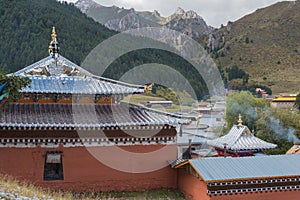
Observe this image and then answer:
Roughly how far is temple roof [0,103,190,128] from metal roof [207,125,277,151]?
7395 mm

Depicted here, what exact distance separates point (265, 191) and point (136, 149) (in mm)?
4877

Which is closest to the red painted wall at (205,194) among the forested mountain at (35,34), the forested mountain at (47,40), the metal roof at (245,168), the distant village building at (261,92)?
the metal roof at (245,168)

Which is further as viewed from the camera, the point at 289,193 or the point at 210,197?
the point at 289,193

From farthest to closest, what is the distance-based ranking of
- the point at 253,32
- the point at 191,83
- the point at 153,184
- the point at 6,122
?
the point at 253,32 < the point at 191,83 < the point at 153,184 < the point at 6,122

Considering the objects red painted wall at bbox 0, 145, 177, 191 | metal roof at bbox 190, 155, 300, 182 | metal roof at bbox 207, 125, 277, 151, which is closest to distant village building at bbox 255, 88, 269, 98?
metal roof at bbox 207, 125, 277, 151

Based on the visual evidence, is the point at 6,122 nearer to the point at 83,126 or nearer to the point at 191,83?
the point at 83,126

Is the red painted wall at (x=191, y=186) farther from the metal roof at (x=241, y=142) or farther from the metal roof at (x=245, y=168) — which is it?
the metal roof at (x=241, y=142)

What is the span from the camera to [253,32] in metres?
126

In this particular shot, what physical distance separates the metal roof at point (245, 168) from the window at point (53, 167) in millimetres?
4714

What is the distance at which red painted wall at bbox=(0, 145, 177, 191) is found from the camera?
1298cm

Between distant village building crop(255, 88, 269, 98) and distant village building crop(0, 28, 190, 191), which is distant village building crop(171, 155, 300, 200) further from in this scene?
distant village building crop(255, 88, 269, 98)

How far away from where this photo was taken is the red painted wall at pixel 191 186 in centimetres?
1287

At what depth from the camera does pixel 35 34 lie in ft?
224

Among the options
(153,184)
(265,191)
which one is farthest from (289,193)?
(153,184)
